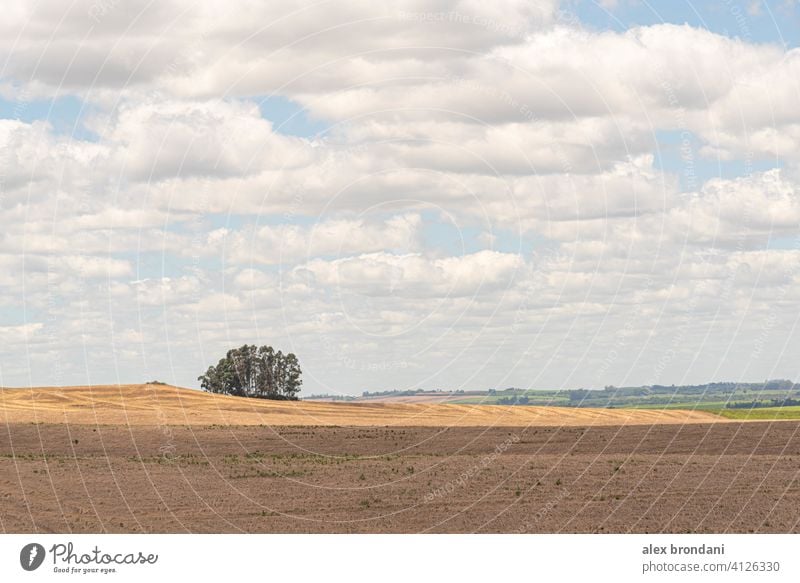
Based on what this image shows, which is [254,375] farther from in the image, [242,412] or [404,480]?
[404,480]

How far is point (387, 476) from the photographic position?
6769cm

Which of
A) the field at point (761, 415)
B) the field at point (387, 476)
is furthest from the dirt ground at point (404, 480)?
the field at point (761, 415)

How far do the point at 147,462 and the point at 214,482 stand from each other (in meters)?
12.4

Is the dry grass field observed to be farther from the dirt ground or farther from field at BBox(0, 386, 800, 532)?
the dirt ground

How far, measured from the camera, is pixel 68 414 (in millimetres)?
114188

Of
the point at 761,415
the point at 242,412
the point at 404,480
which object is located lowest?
the point at 404,480

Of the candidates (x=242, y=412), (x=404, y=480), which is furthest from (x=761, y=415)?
(x=404, y=480)

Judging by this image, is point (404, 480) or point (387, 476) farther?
point (387, 476)

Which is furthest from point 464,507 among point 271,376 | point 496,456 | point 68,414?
point 271,376

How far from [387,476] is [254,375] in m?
117

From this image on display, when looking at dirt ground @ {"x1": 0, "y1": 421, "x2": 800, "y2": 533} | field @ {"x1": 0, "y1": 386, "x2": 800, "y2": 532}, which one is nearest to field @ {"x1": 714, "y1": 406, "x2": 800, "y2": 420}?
field @ {"x1": 0, "y1": 386, "x2": 800, "y2": 532}

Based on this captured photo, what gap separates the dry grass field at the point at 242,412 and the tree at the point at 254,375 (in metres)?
25.2

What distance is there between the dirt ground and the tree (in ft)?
262
